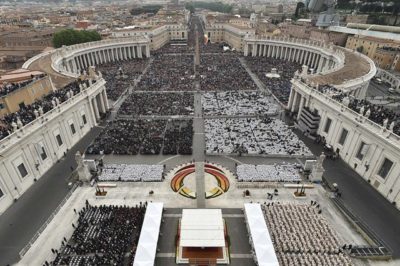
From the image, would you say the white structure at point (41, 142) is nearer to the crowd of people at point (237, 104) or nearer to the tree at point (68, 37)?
the crowd of people at point (237, 104)

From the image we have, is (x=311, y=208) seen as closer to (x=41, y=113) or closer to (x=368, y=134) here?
(x=368, y=134)

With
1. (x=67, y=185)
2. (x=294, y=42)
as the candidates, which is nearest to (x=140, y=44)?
(x=294, y=42)

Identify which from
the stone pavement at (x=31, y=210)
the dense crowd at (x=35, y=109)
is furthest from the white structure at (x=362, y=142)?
the dense crowd at (x=35, y=109)

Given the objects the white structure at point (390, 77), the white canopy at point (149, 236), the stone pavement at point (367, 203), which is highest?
the white structure at point (390, 77)

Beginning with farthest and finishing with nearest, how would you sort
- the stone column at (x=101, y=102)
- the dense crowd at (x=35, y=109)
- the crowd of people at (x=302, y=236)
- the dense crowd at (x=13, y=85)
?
the stone column at (x=101, y=102) → the dense crowd at (x=13, y=85) → the dense crowd at (x=35, y=109) → the crowd of people at (x=302, y=236)

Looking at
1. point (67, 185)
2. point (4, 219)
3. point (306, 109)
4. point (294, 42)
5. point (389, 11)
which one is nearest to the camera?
point (4, 219)

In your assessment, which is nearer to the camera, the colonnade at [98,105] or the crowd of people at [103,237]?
the crowd of people at [103,237]

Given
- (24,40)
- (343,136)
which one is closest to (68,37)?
(24,40)
